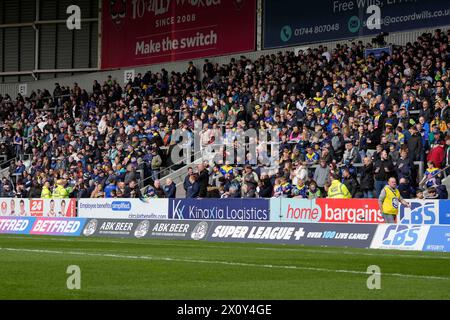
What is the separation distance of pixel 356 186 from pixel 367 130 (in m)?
2.43

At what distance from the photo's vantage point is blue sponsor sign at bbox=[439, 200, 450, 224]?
24281mm

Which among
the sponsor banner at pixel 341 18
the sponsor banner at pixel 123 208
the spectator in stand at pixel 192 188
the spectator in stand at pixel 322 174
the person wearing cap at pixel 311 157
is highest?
the sponsor banner at pixel 341 18

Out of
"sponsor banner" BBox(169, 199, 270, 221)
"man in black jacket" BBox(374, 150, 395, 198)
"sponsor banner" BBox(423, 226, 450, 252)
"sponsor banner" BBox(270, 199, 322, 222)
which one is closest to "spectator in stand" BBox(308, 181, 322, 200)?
"sponsor banner" BBox(270, 199, 322, 222)

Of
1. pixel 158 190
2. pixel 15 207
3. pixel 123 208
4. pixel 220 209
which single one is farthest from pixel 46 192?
pixel 220 209

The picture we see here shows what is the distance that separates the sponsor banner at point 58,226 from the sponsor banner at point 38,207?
58.0 inches

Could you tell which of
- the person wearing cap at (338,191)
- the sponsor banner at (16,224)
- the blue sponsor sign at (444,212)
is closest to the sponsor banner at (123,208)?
the sponsor banner at (16,224)

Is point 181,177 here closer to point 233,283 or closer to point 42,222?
point 42,222

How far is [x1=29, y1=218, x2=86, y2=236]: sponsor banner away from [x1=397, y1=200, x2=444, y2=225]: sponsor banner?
12145mm

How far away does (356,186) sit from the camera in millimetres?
27609

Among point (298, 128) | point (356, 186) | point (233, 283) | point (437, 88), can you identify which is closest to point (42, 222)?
point (298, 128)

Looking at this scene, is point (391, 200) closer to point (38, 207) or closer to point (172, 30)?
point (38, 207)

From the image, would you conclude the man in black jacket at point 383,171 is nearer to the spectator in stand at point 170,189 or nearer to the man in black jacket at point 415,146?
the man in black jacket at point 415,146

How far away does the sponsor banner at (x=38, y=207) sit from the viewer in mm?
34625

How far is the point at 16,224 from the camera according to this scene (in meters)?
34.0
